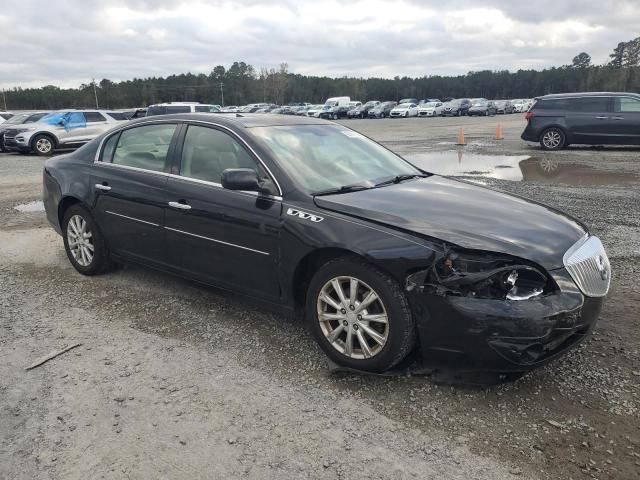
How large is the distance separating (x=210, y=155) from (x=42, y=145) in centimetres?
1778

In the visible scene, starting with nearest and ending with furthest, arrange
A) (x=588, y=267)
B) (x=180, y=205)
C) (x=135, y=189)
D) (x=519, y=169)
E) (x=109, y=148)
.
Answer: (x=588, y=267) < (x=180, y=205) < (x=135, y=189) < (x=109, y=148) < (x=519, y=169)

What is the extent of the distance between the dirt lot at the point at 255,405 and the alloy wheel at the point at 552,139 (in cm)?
1253

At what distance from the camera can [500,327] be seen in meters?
2.84

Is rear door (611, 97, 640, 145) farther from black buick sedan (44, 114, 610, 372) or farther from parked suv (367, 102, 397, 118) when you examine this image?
parked suv (367, 102, 397, 118)

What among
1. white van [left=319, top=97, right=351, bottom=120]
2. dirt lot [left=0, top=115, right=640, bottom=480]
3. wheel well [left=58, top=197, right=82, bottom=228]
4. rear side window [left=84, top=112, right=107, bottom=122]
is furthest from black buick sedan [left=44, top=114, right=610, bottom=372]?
white van [left=319, top=97, right=351, bottom=120]

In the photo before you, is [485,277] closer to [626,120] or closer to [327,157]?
[327,157]

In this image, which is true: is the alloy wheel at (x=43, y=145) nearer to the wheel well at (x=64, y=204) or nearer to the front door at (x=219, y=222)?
the wheel well at (x=64, y=204)

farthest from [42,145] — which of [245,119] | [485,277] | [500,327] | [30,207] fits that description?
[500,327]

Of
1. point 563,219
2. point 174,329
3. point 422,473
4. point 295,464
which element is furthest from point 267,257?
point 563,219

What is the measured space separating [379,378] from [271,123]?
225cm

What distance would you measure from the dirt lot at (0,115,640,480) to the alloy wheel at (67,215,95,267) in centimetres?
51

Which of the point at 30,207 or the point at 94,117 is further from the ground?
the point at 94,117

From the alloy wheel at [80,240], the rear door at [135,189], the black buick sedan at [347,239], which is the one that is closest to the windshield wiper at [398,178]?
the black buick sedan at [347,239]

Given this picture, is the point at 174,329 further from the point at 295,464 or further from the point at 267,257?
the point at 295,464
